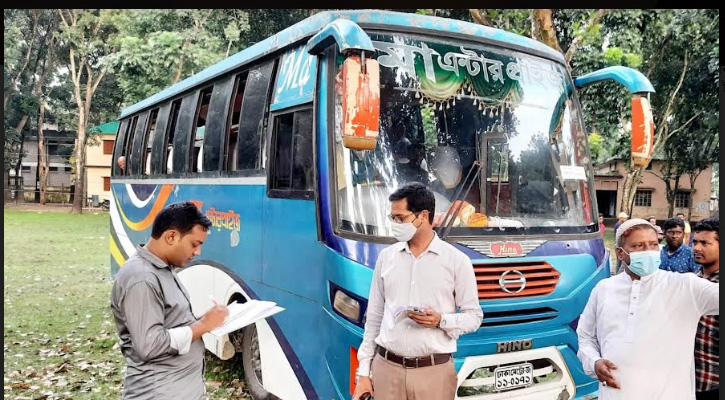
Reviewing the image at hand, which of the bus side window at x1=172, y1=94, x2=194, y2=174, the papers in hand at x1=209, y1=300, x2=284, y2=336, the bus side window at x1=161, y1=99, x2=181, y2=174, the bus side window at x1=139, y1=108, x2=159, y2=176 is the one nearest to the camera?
the papers in hand at x1=209, y1=300, x2=284, y2=336

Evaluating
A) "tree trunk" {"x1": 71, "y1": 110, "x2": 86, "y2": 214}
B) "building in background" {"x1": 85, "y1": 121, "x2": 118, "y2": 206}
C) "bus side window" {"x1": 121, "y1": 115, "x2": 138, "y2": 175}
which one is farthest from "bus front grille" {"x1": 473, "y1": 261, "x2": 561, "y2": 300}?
"building in background" {"x1": 85, "y1": 121, "x2": 118, "y2": 206}

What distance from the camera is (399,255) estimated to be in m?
3.13

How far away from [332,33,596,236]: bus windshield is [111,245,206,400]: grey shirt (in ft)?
4.57

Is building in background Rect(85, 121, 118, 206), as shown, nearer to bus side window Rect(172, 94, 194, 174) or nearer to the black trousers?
bus side window Rect(172, 94, 194, 174)

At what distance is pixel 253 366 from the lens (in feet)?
16.4

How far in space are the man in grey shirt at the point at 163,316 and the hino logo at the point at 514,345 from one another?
6.11 ft

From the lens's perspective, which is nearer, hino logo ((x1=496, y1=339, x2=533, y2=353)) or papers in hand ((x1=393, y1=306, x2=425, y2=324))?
papers in hand ((x1=393, y1=306, x2=425, y2=324))

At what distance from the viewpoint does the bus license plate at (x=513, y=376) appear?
3729 millimetres

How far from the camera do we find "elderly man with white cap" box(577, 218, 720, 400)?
2.78 meters

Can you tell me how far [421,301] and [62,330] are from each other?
236 inches

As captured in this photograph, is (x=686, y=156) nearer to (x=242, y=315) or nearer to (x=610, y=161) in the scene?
(x=610, y=161)

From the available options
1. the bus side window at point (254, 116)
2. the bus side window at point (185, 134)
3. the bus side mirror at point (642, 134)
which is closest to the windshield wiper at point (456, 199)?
the bus side mirror at point (642, 134)

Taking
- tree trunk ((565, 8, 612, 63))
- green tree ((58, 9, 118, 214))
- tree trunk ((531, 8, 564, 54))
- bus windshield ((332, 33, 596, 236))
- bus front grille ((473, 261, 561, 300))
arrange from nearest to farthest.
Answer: bus front grille ((473, 261, 561, 300))
bus windshield ((332, 33, 596, 236))
tree trunk ((565, 8, 612, 63))
tree trunk ((531, 8, 564, 54))
green tree ((58, 9, 118, 214))

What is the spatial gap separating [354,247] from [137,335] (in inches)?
61.4
